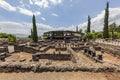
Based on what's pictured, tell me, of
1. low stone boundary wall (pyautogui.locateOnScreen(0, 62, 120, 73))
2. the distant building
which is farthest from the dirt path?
the distant building

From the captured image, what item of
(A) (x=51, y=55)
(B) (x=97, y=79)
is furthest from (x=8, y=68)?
(A) (x=51, y=55)

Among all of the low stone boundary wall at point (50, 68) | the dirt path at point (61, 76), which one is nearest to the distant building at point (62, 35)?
the low stone boundary wall at point (50, 68)

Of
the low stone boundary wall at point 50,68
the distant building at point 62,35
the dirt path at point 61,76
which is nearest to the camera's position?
the dirt path at point 61,76

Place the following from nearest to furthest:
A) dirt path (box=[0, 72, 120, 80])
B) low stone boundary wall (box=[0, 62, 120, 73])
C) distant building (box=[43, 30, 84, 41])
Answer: dirt path (box=[0, 72, 120, 80]) < low stone boundary wall (box=[0, 62, 120, 73]) < distant building (box=[43, 30, 84, 41])

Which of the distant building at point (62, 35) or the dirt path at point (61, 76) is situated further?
the distant building at point (62, 35)

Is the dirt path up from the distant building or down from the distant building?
down

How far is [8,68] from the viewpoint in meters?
10.1

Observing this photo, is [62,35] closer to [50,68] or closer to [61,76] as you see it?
[50,68]

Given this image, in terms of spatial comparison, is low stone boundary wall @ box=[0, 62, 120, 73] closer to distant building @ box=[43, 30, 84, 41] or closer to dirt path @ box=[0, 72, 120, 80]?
dirt path @ box=[0, 72, 120, 80]

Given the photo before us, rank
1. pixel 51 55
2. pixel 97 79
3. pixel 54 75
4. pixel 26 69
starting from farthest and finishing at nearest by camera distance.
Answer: pixel 51 55 < pixel 26 69 < pixel 54 75 < pixel 97 79

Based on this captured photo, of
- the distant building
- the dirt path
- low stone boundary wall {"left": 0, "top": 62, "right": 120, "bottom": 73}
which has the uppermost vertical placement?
the distant building

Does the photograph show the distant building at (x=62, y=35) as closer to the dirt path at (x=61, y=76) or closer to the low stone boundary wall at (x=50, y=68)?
the low stone boundary wall at (x=50, y=68)

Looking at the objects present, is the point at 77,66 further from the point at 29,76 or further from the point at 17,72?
the point at 17,72

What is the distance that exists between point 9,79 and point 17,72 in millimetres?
1172
